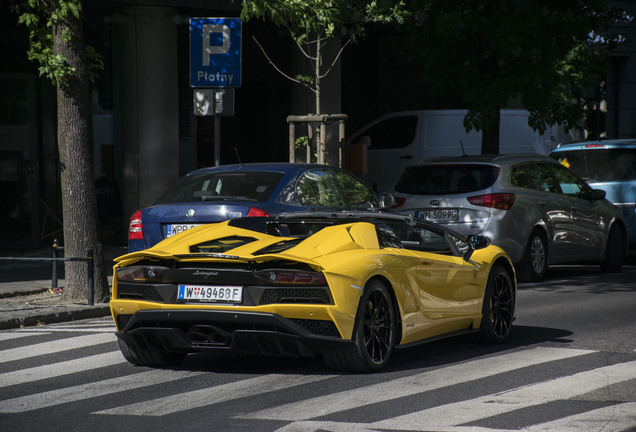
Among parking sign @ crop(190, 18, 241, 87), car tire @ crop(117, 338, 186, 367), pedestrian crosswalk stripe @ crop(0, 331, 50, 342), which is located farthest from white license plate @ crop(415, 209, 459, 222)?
car tire @ crop(117, 338, 186, 367)

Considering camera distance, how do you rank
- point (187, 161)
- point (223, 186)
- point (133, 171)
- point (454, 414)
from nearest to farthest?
point (454, 414), point (223, 186), point (133, 171), point (187, 161)

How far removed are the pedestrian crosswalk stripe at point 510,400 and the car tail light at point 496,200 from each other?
21.6 feet

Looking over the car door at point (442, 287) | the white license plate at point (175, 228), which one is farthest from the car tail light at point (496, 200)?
the car door at point (442, 287)

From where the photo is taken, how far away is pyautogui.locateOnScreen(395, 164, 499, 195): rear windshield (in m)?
15.3

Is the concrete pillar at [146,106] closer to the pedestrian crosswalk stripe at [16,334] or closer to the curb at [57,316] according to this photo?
the curb at [57,316]

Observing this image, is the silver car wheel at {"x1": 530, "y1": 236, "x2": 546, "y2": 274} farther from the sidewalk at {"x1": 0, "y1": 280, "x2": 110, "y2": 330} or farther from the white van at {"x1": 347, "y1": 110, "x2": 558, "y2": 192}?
the white van at {"x1": 347, "y1": 110, "x2": 558, "y2": 192}

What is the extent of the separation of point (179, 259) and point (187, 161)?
658 inches

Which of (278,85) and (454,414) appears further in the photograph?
(278,85)

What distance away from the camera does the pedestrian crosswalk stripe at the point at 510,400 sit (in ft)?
21.6

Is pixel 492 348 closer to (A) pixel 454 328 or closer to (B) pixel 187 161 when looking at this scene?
(A) pixel 454 328

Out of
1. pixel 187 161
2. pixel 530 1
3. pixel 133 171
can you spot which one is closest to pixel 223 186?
pixel 133 171

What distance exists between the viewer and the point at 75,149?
13.4m

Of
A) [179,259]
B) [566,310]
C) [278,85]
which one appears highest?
[278,85]

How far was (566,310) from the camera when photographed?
41.1ft
